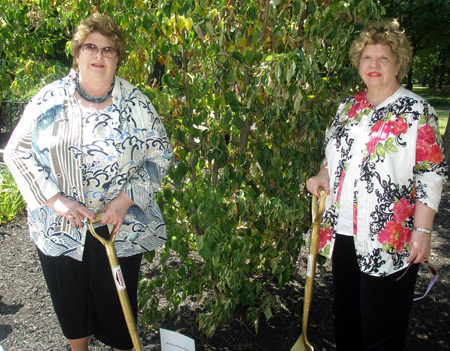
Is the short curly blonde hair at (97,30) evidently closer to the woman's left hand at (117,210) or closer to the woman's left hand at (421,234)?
the woman's left hand at (117,210)

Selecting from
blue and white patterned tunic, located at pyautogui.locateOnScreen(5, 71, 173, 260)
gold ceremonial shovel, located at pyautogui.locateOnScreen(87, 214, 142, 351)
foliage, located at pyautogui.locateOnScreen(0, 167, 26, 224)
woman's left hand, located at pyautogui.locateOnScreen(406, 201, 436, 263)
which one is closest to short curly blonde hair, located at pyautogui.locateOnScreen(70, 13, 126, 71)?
blue and white patterned tunic, located at pyautogui.locateOnScreen(5, 71, 173, 260)

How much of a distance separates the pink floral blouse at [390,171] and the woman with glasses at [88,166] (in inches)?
38.9

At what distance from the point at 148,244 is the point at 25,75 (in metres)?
1.42

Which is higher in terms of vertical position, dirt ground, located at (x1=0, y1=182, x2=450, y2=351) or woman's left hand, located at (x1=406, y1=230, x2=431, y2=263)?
woman's left hand, located at (x1=406, y1=230, x2=431, y2=263)

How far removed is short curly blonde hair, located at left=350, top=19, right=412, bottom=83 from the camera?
2.20 meters

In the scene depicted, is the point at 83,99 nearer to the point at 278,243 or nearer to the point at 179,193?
the point at 179,193

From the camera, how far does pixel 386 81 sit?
2.21 m

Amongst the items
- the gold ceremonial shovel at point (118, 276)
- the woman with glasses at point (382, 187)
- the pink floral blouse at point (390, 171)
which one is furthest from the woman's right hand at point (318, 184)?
the gold ceremonial shovel at point (118, 276)

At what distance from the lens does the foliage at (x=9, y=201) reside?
5.51 m

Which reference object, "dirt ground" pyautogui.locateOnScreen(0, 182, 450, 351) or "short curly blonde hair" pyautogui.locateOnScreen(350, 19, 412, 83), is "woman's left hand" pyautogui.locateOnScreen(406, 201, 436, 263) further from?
→ "dirt ground" pyautogui.locateOnScreen(0, 182, 450, 351)

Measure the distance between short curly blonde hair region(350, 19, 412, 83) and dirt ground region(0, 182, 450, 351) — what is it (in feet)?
6.14

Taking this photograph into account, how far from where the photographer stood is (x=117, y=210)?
2.25 metres

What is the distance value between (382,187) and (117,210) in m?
1.29

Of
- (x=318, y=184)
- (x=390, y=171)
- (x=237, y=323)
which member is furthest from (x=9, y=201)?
(x=390, y=171)
